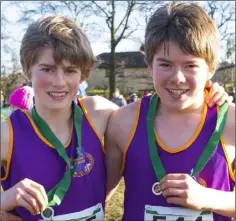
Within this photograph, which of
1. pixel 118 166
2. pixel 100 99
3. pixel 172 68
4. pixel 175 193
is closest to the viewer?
pixel 175 193

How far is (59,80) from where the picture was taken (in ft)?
6.64

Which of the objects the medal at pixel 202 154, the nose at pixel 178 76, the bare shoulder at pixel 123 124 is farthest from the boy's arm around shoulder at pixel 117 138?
the nose at pixel 178 76

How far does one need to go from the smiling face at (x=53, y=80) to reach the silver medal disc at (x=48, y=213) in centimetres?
54

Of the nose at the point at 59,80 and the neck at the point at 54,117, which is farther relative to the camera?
the neck at the point at 54,117

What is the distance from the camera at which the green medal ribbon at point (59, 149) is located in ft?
6.49

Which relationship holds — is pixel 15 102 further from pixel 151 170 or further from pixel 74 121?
pixel 151 170

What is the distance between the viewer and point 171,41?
1951 mm

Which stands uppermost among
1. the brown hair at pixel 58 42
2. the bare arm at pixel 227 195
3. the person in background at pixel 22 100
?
the person in background at pixel 22 100

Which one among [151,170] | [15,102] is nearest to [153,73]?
[151,170]

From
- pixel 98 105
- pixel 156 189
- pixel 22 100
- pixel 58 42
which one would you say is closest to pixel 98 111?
pixel 98 105

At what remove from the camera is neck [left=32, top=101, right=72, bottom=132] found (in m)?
2.19

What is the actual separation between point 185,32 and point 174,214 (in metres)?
0.93

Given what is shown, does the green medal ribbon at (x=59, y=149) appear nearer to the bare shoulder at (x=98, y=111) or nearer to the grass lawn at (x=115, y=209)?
the bare shoulder at (x=98, y=111)

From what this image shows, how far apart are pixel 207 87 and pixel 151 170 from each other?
595 millimetres
